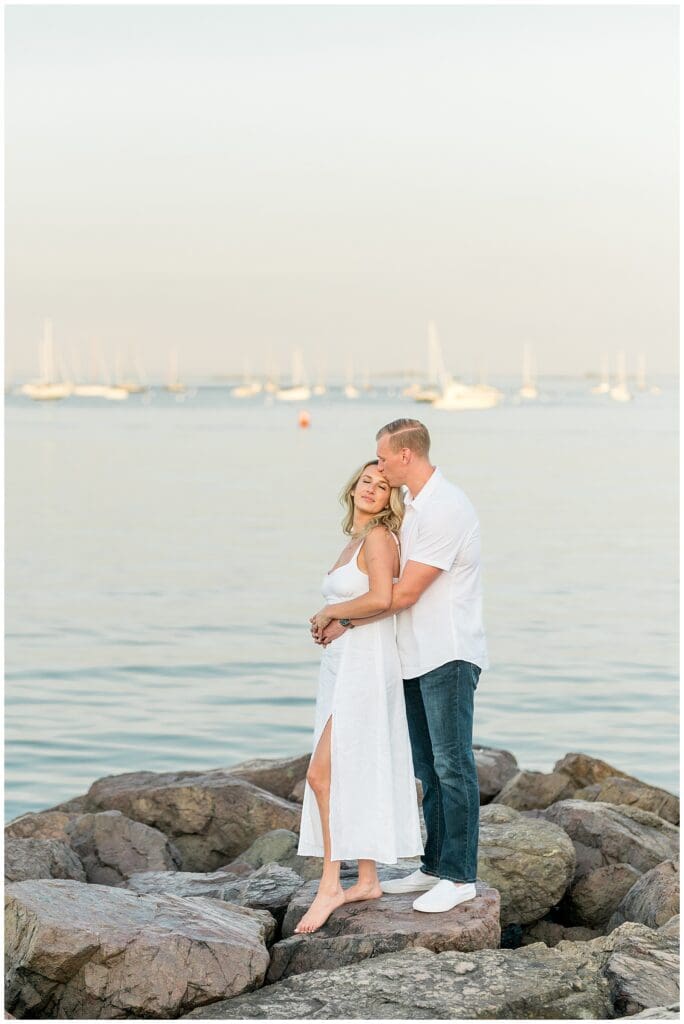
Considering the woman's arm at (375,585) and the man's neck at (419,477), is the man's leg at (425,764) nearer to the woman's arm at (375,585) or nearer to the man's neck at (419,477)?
the woman's arm at (375,585)

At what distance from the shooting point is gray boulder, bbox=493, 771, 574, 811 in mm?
8969

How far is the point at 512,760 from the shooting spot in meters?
10.3

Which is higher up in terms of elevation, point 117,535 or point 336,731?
point 336,731

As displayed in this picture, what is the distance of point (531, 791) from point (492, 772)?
556mm

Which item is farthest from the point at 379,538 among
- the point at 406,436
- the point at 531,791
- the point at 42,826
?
the point at 531,791

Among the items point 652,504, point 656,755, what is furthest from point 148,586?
point 652,504

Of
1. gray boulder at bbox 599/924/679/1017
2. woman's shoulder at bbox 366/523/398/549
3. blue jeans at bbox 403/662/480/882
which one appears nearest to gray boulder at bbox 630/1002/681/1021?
gray boulder at bbox 599/924/679/1017

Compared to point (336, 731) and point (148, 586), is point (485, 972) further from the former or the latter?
point (148, 586)

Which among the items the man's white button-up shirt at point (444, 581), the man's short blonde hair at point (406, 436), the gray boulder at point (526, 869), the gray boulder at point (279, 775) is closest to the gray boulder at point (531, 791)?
the gray boulder at point (279, 775)

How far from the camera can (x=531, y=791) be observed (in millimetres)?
9047

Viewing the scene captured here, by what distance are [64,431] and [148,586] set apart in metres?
52.1

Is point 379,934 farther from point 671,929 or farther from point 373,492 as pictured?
point 373,492

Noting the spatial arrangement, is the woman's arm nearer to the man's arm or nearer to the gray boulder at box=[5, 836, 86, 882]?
the man's arm

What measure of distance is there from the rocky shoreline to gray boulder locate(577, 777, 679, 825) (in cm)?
117
